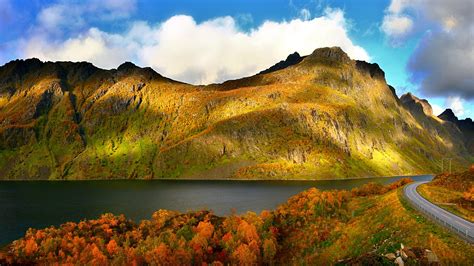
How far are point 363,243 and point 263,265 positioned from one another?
20.6 meters

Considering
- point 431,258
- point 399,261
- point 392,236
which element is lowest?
point 392,236

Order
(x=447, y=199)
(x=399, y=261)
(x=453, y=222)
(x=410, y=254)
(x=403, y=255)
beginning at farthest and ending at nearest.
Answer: (x=447, y=199)
(x=453, y=222)
(x=410, y=254)
(x=403, y=255)
(x=399, y=261)

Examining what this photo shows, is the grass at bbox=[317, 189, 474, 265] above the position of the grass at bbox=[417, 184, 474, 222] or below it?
below

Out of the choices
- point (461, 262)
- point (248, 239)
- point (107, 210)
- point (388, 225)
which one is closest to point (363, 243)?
point (388, 225)

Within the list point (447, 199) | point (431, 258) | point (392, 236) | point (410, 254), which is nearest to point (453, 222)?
point (392, 236)

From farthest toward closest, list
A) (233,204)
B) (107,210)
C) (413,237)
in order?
(233,204) → (107,210) → (413,237)

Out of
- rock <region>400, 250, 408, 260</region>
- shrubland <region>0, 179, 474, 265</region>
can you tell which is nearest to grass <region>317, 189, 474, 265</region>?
shrubland <region>0, 179, 474, 265</region>

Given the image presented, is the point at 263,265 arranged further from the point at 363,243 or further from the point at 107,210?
the point at 107,210

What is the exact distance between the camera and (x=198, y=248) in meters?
68.7

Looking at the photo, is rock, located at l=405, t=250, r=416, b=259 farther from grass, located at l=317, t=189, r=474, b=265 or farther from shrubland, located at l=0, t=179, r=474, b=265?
shrubland, located at l=0, t=179, r=474, b=265

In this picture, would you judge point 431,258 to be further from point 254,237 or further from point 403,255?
point 254,237

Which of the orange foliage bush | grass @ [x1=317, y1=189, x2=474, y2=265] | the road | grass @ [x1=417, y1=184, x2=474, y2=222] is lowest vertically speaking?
the orange foliage bush

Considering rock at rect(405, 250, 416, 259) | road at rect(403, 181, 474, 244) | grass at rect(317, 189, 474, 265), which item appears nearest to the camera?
rock at rect(405, 250, 416, 259)

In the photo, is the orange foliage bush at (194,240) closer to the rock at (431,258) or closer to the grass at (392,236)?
the grass at (392,236)
